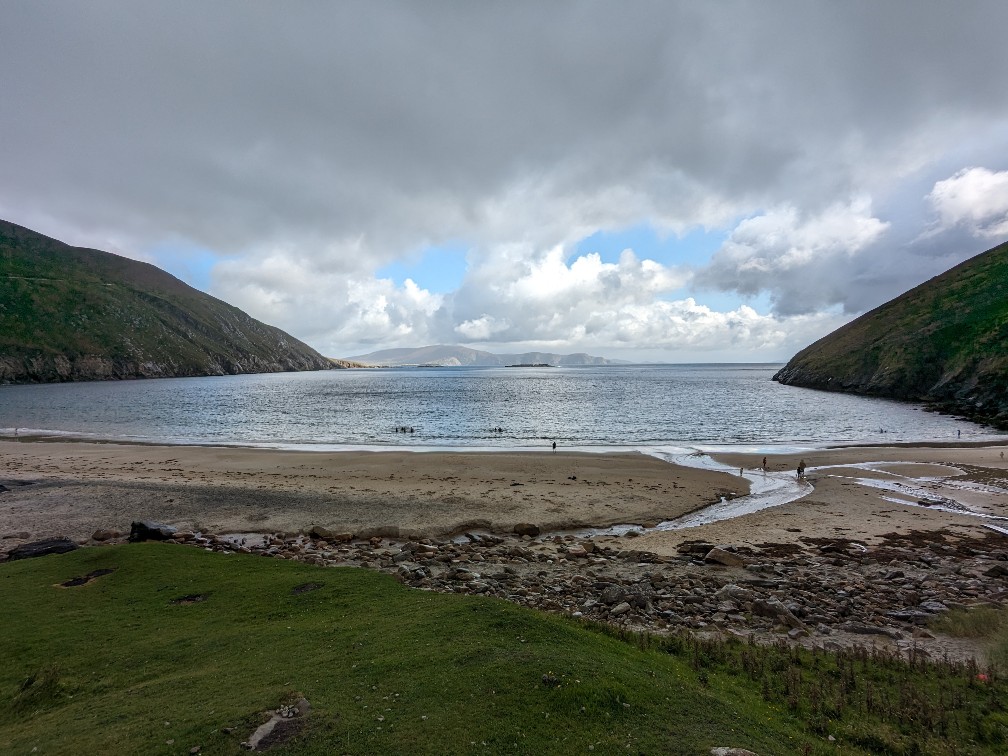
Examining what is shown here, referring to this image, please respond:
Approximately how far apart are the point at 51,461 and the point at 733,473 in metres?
57.7

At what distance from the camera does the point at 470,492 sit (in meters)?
31.2

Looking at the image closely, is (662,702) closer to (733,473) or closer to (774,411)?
(733,473)

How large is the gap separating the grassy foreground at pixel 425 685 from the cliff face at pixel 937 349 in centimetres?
7839

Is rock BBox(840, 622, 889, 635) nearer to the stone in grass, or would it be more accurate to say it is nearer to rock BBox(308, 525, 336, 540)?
the stone in grass

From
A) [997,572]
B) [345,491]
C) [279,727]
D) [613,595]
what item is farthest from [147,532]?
[997,572]

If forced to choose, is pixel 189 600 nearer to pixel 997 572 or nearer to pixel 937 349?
pixel 997 572

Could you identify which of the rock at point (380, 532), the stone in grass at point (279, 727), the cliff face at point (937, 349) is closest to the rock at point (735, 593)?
the stone in grass at point (279, 727)

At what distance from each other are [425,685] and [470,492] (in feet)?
75.5

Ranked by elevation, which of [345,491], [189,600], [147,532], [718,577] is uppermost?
[189,600]

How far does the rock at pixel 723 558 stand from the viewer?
736 inches

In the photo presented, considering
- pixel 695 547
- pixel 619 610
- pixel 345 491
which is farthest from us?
pixel 345 491

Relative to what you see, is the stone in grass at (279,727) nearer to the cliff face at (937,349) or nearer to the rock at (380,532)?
the rock at (380,532)

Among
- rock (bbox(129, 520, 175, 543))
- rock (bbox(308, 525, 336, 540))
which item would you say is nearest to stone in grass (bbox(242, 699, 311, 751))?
rock (bbox(308, 525, 336, 540))

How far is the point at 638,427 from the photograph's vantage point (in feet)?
224
